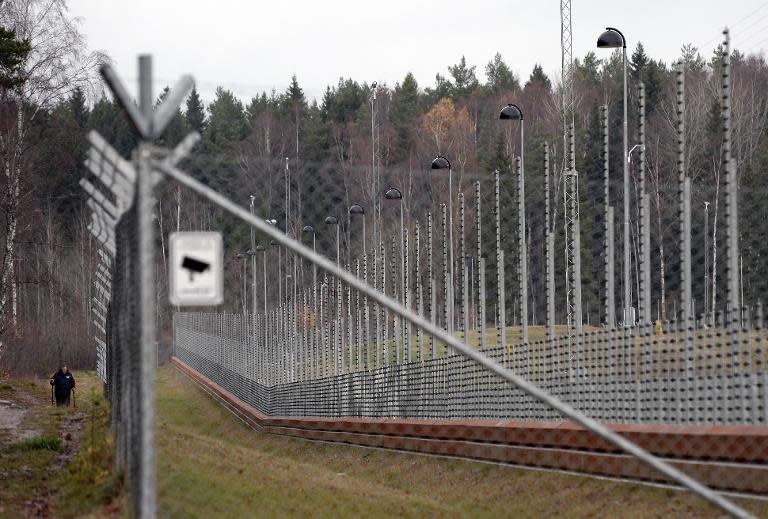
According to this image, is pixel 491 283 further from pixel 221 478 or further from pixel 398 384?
pixel 221 478

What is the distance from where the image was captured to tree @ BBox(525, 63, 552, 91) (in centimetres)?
10772

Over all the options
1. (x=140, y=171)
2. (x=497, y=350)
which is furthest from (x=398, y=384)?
(x=140, y=171)

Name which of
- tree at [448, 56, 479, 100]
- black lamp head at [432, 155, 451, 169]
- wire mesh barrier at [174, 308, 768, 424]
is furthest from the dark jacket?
tree at [448, 56, 479, 100]

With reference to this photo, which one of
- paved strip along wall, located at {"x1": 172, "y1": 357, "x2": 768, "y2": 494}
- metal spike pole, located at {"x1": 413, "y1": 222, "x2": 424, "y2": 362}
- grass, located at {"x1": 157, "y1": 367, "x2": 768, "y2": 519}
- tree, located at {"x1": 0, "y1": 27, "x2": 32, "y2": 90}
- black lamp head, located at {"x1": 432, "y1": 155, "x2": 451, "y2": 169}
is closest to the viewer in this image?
grass, located at {"x1": 157, "y1": 367, "x2": 768, "y2": 519}

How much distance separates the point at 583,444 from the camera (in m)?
15.5

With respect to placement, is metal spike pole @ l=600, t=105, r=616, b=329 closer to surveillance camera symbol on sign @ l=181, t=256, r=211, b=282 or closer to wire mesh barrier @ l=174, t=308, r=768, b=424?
wire mesh barrier @ l=174, t=308, r=768, b=424

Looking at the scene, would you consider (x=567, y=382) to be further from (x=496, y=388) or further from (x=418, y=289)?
(x=418, y=289)

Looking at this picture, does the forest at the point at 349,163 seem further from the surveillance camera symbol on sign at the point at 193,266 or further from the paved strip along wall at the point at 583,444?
the surveillance camera symbol on sign at the point at 193,266

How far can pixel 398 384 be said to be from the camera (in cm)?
2597

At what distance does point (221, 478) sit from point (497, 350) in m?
8.46

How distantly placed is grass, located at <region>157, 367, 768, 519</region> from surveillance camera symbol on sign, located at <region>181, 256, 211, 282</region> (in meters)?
3.10

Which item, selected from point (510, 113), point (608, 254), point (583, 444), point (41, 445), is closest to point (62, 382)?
point (41, 445)

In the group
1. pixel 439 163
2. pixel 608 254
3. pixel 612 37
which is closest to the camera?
pixel 608 254

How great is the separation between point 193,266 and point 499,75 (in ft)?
408
